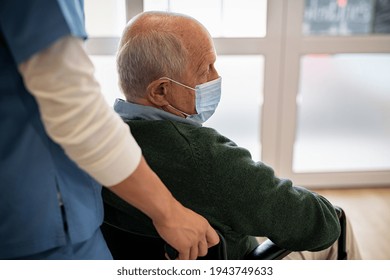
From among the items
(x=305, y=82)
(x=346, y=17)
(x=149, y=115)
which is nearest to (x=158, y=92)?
(x=149, y=115)

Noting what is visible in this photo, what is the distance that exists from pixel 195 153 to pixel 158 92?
0.26m

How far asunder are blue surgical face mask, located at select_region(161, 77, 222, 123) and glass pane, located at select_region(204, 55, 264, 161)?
66.1 inches

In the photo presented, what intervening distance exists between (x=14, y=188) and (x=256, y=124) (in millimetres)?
2618

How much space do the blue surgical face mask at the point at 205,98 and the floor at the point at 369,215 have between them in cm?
148

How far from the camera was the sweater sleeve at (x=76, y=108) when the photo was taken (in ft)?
2.12

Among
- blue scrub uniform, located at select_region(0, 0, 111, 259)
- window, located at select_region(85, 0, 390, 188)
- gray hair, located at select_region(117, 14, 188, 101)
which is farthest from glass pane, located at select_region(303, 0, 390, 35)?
blue scrub uniform, located at select_region(0, 0, 111, 259)

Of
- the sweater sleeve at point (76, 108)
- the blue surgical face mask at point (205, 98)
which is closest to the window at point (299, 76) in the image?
the blue surgical face mask at point (205, 98)

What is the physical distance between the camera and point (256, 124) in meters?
3.28

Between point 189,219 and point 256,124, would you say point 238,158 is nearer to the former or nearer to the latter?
point 189,219

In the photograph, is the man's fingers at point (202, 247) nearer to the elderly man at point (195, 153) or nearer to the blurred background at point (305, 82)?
the elderly man at point (195, 153)

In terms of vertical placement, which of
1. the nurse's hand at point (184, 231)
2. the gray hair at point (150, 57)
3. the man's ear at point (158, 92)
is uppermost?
the gray hair at point (150, 57)

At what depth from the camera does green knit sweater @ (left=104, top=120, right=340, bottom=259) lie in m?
1.14

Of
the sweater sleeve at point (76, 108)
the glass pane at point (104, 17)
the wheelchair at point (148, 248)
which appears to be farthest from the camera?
the glass pane at point (104, 17)

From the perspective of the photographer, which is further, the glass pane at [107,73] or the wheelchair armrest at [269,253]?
the glass pane at [107,73]
